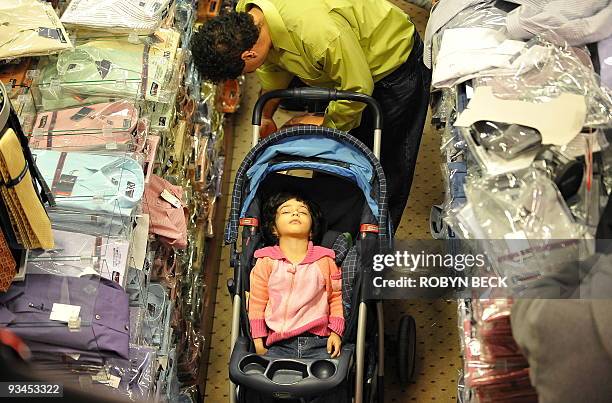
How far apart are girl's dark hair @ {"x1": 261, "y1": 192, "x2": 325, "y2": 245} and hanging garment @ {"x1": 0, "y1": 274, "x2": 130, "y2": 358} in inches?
29.9

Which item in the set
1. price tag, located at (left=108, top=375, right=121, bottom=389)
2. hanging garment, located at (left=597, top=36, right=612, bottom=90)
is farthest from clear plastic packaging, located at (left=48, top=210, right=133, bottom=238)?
hanging garment, located at (left=597, top=36, right=612, bottom=90)

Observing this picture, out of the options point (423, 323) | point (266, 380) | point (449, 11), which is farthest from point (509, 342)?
point (423, 323)

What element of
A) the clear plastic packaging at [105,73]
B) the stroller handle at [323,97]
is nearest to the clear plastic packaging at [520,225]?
the stroller handle at [323,97]

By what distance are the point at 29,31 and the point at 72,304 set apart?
1.31 meters

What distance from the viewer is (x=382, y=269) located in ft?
10.4

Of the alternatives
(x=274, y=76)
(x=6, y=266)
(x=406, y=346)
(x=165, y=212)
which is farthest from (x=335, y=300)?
(x=6, y=266)

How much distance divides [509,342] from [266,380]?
0.93 metres

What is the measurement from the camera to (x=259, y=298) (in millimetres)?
3295

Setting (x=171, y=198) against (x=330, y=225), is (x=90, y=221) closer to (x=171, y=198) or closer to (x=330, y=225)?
(x=171, y=198)

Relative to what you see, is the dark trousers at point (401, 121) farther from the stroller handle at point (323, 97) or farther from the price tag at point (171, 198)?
the price tag at point (171, 198)

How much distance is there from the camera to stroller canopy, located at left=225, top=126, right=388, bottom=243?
11.0 feet

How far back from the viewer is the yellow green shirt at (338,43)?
136 inches

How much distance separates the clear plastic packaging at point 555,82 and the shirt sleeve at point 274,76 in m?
1.16

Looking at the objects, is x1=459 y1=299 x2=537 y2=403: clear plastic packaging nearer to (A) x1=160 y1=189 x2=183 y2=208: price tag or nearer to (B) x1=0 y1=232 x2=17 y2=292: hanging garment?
(B) x1=0 y1=232 x2=17 y2=292: hanging garment
